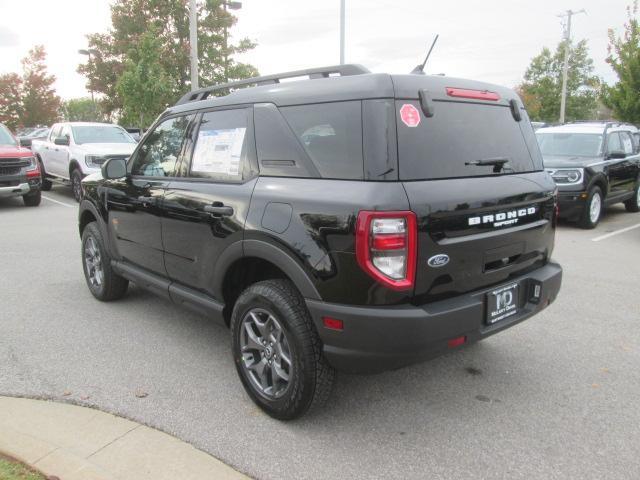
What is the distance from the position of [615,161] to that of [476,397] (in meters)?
8.10

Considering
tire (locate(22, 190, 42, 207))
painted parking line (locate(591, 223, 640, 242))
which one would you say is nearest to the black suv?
painted parking line (locate(591, 223, 640, 242))

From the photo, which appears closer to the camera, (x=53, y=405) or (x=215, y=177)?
(x=53, y=405)

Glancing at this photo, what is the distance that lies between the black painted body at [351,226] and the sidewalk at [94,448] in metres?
0.85

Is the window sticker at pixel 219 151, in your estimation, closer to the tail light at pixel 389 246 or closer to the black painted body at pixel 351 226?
the black painted body at pixel 351 226

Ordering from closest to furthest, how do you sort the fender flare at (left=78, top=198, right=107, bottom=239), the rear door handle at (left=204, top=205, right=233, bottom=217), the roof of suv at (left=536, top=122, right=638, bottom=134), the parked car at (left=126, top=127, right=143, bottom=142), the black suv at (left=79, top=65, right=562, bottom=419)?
the black suv at (left=79, top=65, right=562, bottom=419) → the rear door handle at (left=204, top=205, right=233, bottom=217) → the fender flare at (left=78, top=198, right=107, bottom=239) → the roof of suv at (left=536, top=122, right=638, bottom=134) → the parked car at (left=126, top=127, right=143, bottom=142)

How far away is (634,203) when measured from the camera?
1114 cm

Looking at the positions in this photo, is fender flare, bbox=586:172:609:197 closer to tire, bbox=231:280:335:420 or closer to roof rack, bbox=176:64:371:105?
roof rack, bbox=176:64:371:105

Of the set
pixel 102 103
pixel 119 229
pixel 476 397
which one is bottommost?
pixel 476 397

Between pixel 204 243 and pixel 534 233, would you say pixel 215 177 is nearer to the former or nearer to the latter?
pixel 204 243

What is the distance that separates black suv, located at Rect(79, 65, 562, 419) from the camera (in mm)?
2518

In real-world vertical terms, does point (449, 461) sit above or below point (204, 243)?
below

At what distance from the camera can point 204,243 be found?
3.40 meters

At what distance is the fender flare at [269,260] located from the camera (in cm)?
269

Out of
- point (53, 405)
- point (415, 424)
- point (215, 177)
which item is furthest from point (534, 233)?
point (53, 405)
